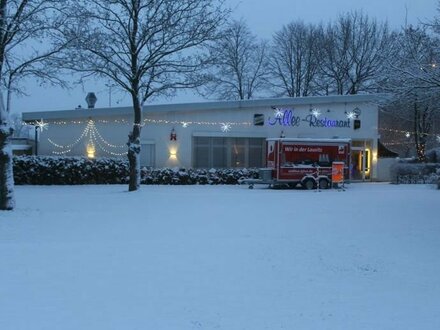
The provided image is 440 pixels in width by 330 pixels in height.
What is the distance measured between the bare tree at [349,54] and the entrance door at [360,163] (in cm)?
1307

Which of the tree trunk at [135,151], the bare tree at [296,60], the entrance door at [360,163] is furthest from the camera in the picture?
the bare tree at [296,60]

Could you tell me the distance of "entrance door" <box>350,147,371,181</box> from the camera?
3069cm

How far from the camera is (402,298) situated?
21.3 feet

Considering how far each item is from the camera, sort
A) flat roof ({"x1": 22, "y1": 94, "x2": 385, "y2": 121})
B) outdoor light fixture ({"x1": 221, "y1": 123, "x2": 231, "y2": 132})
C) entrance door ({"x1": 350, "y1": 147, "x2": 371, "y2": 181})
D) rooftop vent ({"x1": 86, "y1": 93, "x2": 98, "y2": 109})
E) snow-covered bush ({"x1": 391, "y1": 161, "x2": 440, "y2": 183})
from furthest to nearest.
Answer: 1. rooftop vent ({"x1": 86, "y1": 93, "x2": 98, "y2": 109})
2. entrance door ({"x1": 350, "y1": 147, "x2": 371, "y2": 181})
3. outdoor light fixture ({"x1": 221, "y1": 123, "x2": 231, "y2": 132})
4. snow-covered bush ({"x1": 391, "y1": 161, "x2": 440, "y2": 183})
5. flat roof ({"x1": 22, "y1": 94, "x2": 385, "y2": 121})

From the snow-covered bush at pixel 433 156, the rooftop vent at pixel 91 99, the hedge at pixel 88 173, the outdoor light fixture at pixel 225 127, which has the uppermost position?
the rooftop vent at pixel 91 99

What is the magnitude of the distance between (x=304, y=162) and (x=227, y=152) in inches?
188

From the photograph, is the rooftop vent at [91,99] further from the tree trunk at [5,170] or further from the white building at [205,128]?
the tree trunk at [5,170]

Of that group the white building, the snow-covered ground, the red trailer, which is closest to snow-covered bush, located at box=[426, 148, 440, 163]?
the white building

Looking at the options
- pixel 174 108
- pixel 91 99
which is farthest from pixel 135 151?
pixel 91 99

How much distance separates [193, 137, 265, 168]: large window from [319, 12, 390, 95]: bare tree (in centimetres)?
1720

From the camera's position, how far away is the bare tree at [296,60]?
4600 cm

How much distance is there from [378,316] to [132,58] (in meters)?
16.8

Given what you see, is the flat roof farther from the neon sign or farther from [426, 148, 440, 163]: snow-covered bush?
[426, 148, 440, 163]: snow-covered bush

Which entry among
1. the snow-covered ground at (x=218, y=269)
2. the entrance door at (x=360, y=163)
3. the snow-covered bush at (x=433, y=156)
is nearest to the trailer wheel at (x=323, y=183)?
the entrance door at (x=360, y=163)
